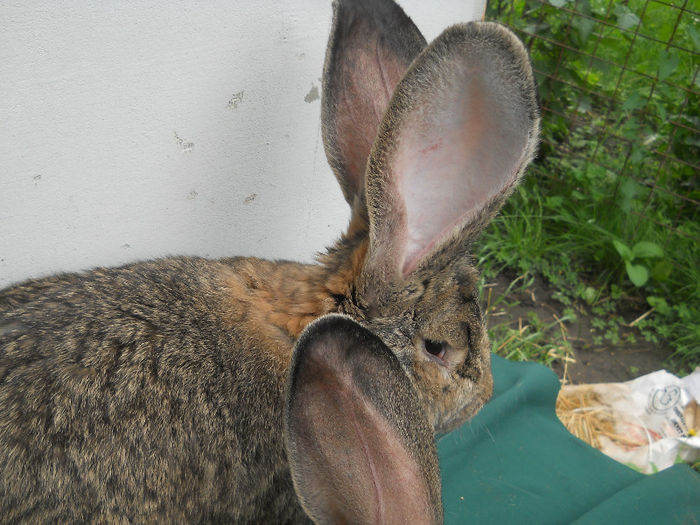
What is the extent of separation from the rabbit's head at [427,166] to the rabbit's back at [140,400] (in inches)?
14.6

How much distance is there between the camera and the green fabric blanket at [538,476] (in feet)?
9.05

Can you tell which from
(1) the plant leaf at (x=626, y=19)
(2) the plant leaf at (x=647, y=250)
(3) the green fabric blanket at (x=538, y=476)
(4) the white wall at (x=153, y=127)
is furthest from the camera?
(2) the plant leaf at (x=647, y=250)

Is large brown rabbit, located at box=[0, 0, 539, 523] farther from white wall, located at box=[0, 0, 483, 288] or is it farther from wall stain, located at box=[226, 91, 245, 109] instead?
wall stain, located at box=[226, 91, 245, 109]

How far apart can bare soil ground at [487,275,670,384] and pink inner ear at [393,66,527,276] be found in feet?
7.90

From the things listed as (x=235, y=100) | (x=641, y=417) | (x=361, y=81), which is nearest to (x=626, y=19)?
(x=641, y=417)

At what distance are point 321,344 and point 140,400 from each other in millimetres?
659

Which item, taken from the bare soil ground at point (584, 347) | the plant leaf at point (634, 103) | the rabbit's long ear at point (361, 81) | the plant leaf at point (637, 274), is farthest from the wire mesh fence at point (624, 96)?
the rabbit's long ear at point (361, 81)

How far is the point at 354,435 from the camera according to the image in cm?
146

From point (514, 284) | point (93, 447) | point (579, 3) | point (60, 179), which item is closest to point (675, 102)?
point (579, 3)

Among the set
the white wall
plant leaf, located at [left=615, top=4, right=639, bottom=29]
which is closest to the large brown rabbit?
the white wall

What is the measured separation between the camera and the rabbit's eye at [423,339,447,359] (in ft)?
6.78

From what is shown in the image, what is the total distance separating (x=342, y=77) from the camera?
222cm

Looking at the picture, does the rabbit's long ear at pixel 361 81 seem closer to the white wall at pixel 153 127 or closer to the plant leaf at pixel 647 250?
the white wall at pixel 153 127

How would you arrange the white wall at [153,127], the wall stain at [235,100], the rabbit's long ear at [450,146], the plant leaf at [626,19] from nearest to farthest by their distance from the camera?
the rabbit's long ear at [450,146] < the white wall at [153,127] < the wall stain at [235,100] < the plant leaf at [626,19]
